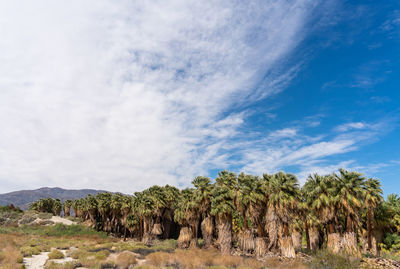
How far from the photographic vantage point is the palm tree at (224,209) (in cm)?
3619

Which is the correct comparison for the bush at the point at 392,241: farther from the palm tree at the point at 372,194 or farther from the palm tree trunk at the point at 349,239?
the palm tree trunk at the point at 349,239

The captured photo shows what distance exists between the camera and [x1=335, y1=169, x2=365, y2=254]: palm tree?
29.4 meters

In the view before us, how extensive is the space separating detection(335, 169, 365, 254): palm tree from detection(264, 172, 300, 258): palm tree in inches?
211

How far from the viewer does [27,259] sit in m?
24.1

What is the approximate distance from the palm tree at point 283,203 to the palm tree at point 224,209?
651 cm

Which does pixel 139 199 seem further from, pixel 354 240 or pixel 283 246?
pixel 354 240

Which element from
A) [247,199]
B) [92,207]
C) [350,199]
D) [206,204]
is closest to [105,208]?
[92,207]

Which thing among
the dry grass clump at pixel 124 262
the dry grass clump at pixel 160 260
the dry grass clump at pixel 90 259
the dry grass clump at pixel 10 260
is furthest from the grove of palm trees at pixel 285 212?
the dry grass clump at pixel 10 260

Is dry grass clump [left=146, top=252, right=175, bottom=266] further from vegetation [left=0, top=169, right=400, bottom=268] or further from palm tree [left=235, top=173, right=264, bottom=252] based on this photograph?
palm tree [left=235, top=173, right=264, bottom=252]

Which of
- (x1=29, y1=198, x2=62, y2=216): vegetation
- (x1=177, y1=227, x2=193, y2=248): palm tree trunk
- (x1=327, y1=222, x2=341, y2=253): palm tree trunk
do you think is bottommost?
(x1=177, y1=227, x2=193, y2=248): palm tree trunk

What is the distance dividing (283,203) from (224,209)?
9210mm

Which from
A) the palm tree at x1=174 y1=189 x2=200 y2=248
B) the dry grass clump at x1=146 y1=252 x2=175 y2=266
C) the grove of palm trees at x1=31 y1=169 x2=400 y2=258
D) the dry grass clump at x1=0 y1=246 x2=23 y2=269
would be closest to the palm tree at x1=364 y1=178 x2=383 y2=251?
the grove of palm trees at x1=31 y1=169 x2=400 y2=258

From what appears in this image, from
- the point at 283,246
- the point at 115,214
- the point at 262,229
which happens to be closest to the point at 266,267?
the point at 283,246

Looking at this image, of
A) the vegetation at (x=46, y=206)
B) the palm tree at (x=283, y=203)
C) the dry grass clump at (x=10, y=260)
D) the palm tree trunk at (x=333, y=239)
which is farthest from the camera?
the vegetation at (x=46, y=206)
